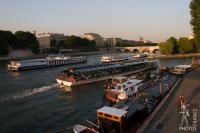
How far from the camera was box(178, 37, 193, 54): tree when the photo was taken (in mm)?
112250

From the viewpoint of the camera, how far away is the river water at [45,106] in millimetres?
22797

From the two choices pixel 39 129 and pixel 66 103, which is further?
pixel 66 103

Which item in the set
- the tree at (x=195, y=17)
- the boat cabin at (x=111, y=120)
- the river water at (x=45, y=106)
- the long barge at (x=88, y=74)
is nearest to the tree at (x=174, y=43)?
the long barge at (x=88, y=74)

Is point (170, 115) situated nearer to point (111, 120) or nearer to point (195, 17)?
point (111, 120)

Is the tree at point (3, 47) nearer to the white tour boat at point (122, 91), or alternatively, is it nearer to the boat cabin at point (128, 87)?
the white tour boat at point (122, 91)

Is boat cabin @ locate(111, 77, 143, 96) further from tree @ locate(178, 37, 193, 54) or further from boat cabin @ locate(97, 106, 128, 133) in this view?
tree @ locate(178, 37, 193, 54)

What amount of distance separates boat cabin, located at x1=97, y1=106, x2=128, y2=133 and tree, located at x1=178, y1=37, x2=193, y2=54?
10360cm

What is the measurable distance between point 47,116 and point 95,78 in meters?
20.6

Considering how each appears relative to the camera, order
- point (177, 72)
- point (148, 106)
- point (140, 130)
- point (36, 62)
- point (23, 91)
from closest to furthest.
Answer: point (140, 130) → point (148, 106) → point (23, 91) → point (177, 72) → point (36, 62)

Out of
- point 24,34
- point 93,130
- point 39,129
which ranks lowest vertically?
point 39,129

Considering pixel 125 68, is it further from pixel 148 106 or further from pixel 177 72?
pixel 148 106

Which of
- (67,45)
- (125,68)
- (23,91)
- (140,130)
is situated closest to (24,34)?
(67,45)

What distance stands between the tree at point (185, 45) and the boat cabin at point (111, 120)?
10360 cm

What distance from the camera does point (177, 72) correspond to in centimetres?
4416
